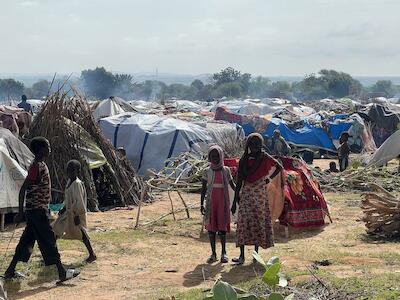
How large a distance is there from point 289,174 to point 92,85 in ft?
250

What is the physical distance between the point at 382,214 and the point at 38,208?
491 cm

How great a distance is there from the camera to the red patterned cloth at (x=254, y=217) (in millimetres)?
7660

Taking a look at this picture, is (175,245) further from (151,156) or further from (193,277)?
(151,156)

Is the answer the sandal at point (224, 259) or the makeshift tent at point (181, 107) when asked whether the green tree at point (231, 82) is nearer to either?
the makeshift tent at point (181, 107)

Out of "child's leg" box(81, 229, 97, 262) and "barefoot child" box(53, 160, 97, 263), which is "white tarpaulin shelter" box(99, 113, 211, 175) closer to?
"child's leg" box(81, 229, 97, 262)

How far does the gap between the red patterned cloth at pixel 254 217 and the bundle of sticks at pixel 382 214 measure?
2.27 m

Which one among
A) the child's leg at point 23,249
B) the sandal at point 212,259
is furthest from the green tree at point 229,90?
the child's leg at point 23,249

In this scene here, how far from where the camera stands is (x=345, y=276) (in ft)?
22.7

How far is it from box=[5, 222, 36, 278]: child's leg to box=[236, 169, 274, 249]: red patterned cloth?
2379mm

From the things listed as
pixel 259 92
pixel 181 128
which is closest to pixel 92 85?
pixel 259 92

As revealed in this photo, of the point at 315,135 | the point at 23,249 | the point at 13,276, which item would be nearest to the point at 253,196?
the point at 23,249

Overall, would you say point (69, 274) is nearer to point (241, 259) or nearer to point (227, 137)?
point (241, 259)

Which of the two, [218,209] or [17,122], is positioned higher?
[17,122]

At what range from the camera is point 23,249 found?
7117mm
